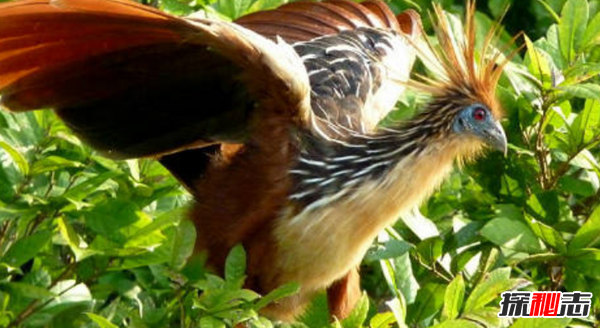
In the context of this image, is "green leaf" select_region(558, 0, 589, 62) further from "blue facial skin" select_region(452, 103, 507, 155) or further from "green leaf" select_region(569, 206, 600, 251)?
"green leaf" select_region(569, 206, 600, 251)

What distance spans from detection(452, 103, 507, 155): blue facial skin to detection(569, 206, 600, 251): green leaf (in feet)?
1.16

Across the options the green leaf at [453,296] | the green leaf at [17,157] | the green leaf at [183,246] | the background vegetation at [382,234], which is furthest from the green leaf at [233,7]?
the green leaf at [453,296]

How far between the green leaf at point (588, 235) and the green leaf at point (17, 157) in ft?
5.42

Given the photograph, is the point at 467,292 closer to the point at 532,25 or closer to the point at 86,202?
the point at 86,202

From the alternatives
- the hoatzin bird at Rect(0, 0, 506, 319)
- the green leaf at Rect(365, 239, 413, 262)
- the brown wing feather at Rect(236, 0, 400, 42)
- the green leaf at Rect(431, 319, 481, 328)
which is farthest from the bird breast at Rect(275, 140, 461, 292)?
the brown wing feather at Rect(236, 0, 400, 42)

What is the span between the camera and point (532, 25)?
620 cm

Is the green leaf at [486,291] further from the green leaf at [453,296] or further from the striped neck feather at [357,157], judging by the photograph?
the striped neck feather at [357,157]

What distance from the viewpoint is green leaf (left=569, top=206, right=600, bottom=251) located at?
4.56 meters

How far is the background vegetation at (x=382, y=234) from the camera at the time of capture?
4086 mm

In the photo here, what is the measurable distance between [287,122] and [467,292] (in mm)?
764

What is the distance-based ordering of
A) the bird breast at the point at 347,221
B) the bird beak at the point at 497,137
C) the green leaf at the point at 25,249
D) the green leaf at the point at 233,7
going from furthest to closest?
the green leaf at the point at 233,7
the bird beak at the point at 497,137
the bird breast at the point at 347,221
the green leaf at the point at 25,249

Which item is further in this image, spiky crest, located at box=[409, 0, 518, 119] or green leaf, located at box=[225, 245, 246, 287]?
spiky crest, located at box=[409, 0, 518, 119]

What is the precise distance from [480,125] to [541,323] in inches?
34.8

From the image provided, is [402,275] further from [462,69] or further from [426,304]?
[462,69]
